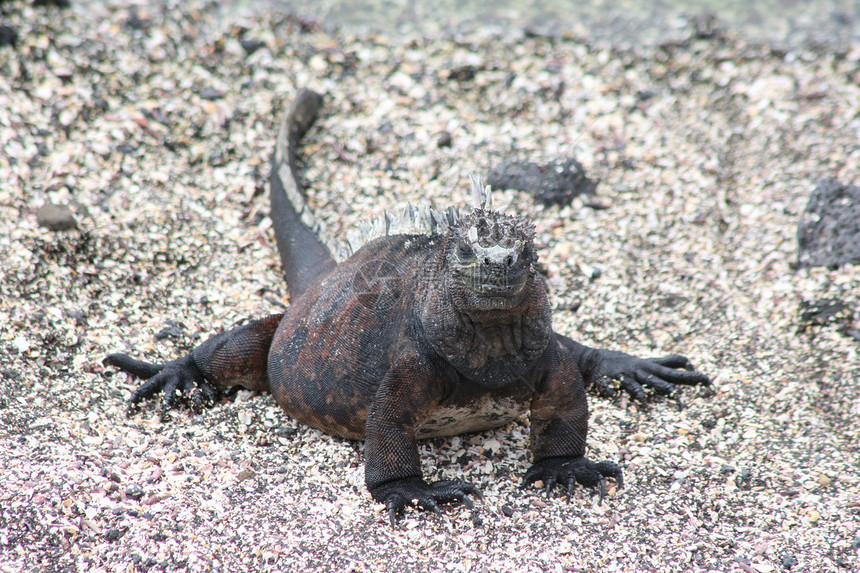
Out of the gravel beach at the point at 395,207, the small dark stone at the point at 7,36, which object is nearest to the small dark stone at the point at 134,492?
the gravel beach at the point at 395,207

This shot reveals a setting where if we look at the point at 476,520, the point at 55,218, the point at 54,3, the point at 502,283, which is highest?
the point at 54,3

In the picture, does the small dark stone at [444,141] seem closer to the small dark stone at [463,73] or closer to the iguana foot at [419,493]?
the small dark stone at [463,73]

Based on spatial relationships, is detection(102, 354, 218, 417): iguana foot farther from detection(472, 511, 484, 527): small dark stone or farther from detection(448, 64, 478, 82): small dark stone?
detection(448, 64, 478, 82): small dark stone

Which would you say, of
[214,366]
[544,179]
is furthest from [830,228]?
[214,366]

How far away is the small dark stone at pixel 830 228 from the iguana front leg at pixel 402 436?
278 centimetres

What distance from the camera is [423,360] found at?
11.5 feet

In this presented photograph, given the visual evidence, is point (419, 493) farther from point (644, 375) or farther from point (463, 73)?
point (463, 73)

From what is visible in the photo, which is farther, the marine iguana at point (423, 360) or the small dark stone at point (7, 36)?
the small dark stone at point (7, 36)

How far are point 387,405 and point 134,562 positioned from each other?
1100 mm

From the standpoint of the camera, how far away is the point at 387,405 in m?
3.53

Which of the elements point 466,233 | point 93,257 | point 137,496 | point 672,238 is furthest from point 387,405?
point 672,238

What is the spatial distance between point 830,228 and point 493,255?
298 cm

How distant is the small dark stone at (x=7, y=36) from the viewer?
6.39 m

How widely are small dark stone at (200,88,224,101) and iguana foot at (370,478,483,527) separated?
3.97m
